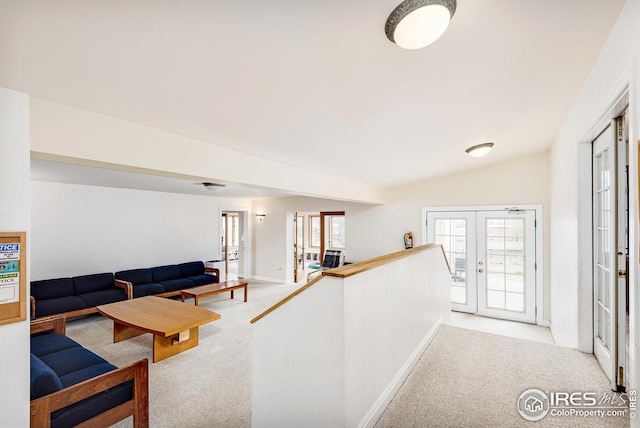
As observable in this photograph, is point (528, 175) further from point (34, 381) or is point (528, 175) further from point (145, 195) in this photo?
point (145, 195)

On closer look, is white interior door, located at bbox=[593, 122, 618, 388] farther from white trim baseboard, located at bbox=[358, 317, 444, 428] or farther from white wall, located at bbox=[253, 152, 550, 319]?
white wall, located at bbox=[253, 152, 550, 319]

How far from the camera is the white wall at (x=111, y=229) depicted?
4941 millimetres

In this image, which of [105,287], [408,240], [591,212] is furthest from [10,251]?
[408,240]

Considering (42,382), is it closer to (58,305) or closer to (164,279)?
(58,305)

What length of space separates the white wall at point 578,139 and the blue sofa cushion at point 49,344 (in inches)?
173

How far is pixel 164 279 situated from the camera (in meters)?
6.13

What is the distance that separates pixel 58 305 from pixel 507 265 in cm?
743

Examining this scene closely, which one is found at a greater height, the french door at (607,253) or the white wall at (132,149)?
the white wall at (132,149)

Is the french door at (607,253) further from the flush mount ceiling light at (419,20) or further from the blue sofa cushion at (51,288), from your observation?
the blue sofa cushion at (51,288)

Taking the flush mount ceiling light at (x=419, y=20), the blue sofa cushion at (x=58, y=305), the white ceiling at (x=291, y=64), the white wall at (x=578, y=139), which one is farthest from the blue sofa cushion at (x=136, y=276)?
the white wall at (x=578, y=139)

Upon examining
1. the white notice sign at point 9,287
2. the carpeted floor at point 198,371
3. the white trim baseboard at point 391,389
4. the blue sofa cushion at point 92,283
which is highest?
the white notice sign at point 9,287

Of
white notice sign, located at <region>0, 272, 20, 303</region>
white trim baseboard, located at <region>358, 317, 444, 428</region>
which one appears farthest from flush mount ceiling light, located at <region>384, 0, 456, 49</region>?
white notice sign, located at <region>0, 272, 20, 303</region>

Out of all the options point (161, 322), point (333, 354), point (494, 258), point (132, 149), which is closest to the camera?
point (333, 354)

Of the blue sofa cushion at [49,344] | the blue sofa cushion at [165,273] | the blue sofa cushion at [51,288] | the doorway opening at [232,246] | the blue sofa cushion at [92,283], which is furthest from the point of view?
the doorway opening at [232,246]
